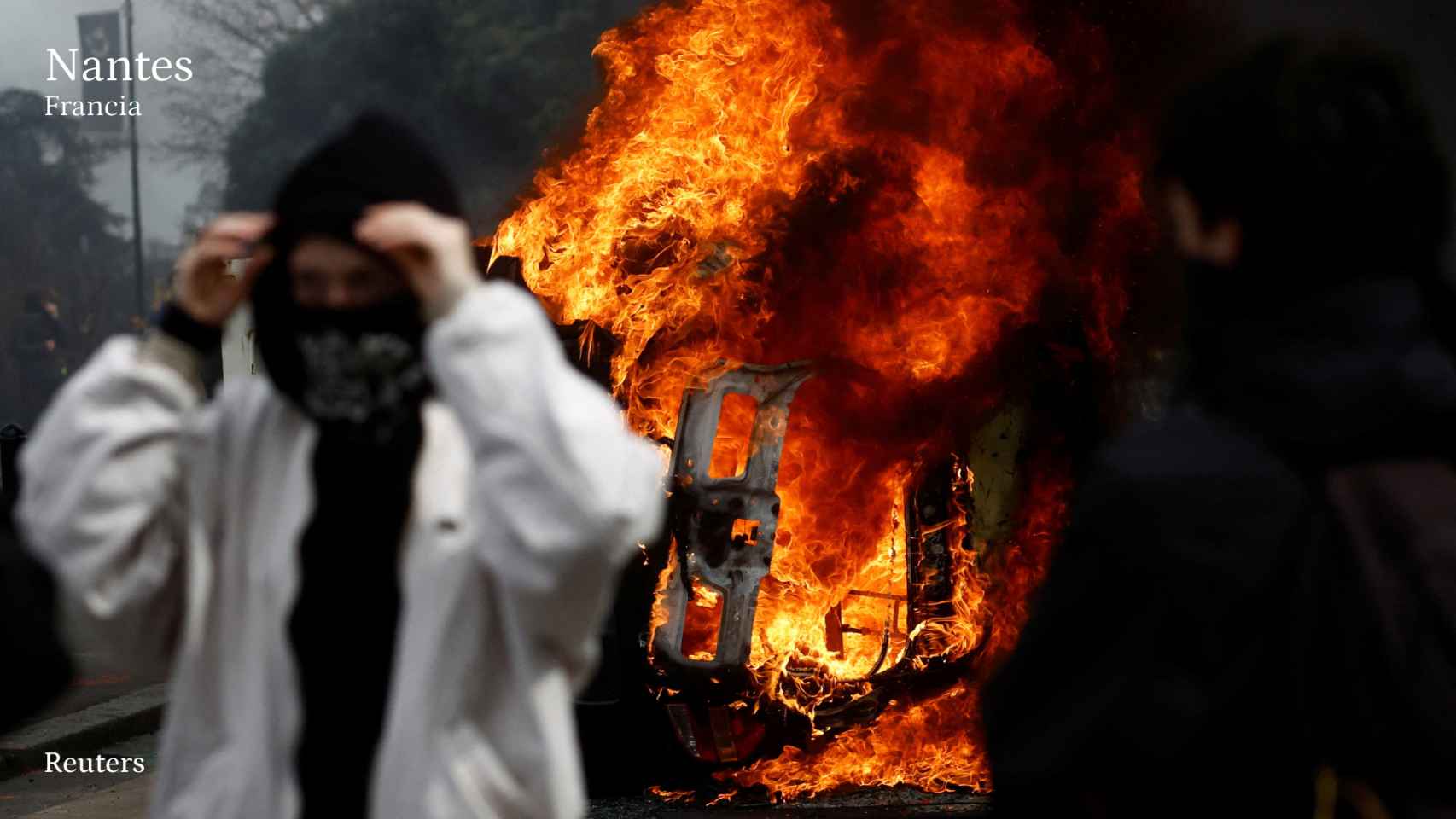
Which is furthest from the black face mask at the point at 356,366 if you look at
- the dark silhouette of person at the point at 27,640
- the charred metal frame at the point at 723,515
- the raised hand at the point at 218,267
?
the charred metal frame at the point at 723,515

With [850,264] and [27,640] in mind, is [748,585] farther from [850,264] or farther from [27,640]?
[27,640]

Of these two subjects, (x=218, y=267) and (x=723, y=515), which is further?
(x=723, y=515)

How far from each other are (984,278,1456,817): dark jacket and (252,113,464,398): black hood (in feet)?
3.44

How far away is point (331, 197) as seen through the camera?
221 centimetres

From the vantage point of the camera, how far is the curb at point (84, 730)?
26.4ft

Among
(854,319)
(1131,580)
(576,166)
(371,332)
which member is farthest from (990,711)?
(576,166)

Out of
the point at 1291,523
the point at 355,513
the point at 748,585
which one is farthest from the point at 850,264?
the point at 1291,523

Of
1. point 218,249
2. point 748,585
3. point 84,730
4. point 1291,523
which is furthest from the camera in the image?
point 84,730

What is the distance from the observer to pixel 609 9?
1983 centimetres

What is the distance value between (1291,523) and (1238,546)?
0.24 ft

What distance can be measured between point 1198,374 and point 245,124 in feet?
80.1

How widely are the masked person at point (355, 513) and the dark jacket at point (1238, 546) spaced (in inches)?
25.3

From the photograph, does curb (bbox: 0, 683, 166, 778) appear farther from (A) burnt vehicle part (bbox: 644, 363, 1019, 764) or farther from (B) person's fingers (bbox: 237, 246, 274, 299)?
(B) person's fingers (bbox: 237, 246, 274, 299)

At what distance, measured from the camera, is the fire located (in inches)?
289
